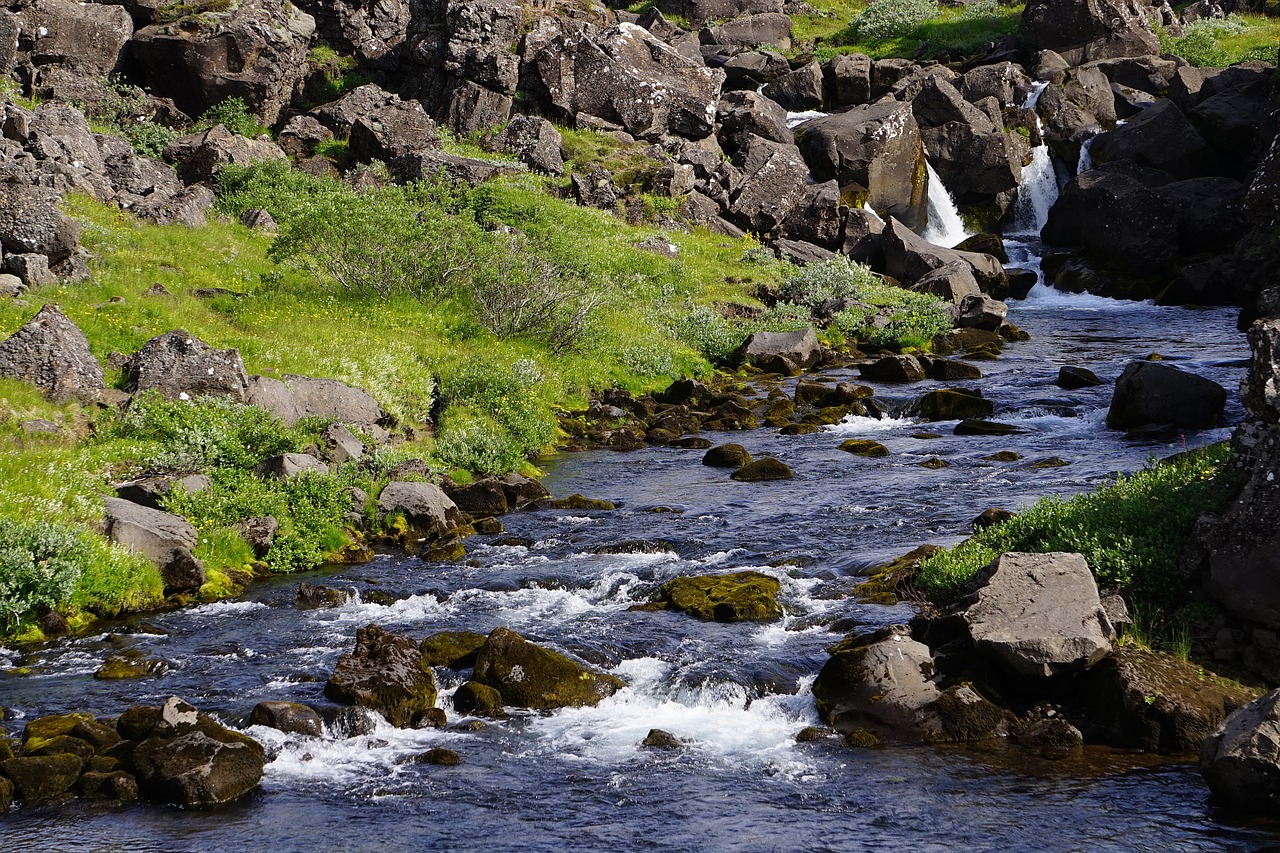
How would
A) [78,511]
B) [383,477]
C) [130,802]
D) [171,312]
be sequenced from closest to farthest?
[130,802] < [78,511] < [383,477] < [171,312]

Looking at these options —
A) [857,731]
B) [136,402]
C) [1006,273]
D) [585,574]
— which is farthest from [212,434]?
[1006,273]

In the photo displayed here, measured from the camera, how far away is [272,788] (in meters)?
10.8

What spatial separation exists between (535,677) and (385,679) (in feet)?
5.77

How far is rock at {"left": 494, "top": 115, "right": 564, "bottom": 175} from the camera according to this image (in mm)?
50188

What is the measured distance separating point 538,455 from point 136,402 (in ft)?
29.9

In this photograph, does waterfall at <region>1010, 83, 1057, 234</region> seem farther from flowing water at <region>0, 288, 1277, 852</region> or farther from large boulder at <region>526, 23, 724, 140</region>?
flowing water at <region>0, 288, 1277, 852</region>

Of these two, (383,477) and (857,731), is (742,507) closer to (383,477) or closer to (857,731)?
(383,477)

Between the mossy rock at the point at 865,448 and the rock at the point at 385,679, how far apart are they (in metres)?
14.5

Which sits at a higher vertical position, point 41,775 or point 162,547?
point 162,547

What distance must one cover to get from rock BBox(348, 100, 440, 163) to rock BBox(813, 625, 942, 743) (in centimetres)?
3863

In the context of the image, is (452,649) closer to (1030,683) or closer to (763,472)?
(1030,683)

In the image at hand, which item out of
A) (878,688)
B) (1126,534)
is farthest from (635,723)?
(1126,534)

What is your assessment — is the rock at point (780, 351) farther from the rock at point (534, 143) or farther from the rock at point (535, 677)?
the rock at point (535, 677)

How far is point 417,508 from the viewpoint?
1986cm
